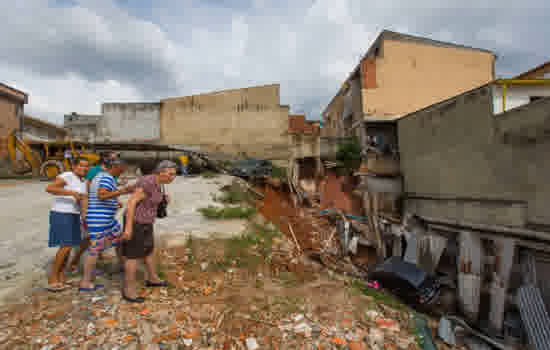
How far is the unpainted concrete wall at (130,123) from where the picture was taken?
42.8 ft

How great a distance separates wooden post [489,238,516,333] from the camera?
3.45m

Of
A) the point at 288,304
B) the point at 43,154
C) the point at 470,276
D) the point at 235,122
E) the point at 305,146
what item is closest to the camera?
the point at 288,304

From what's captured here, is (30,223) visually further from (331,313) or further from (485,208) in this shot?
(485,208)

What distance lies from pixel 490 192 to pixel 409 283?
232cm

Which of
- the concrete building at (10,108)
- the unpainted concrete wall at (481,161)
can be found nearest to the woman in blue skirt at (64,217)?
the unpainted concrete wall at (481,161)

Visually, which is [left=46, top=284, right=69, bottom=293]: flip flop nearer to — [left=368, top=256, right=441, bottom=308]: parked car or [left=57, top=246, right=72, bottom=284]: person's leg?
[left=57, top=246, right=72, bottom=284]: person's leg

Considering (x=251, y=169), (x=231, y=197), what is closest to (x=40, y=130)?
(x=251, y=169)

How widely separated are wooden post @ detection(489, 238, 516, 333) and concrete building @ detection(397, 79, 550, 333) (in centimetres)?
1

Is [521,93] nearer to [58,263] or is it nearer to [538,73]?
[538,73]

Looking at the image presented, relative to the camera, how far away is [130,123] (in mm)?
13188

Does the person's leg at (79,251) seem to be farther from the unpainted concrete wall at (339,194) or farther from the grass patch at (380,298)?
the unpainted concrete wall at (339,194)

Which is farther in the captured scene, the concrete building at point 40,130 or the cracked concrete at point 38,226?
the concrete building at point 40,130

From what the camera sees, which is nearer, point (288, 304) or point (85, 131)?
point (288, 304)

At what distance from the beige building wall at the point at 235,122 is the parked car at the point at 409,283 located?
882cm
